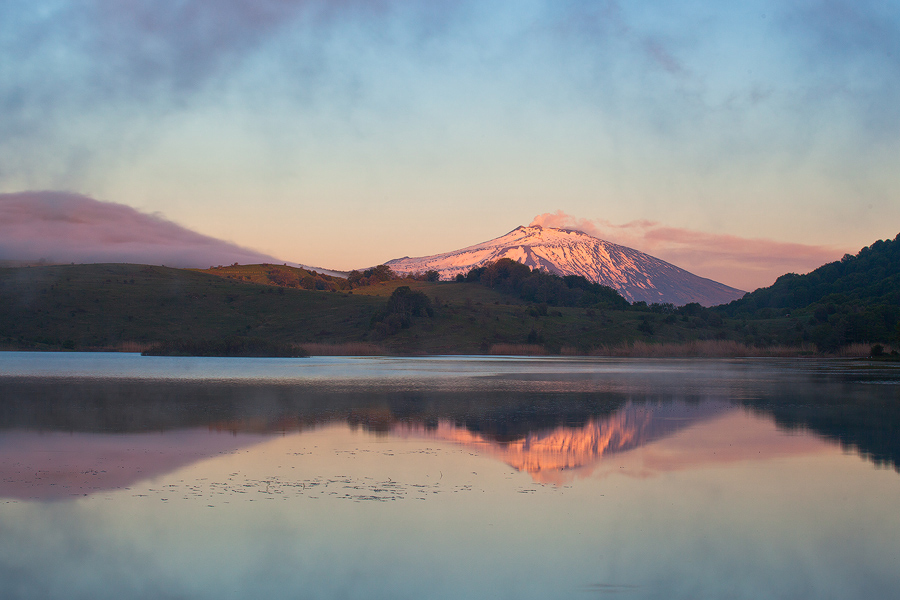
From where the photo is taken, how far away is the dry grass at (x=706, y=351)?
69.4 meters

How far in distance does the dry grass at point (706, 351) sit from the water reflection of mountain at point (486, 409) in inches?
1647

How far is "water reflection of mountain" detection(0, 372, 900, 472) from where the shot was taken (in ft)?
45.5

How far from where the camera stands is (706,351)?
7150 cm

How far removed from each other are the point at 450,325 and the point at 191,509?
6926cm

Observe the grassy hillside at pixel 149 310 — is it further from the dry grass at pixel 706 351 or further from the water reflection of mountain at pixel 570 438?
the water reflection of mountain at pixel 570 438

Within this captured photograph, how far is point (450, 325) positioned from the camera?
77375 mm

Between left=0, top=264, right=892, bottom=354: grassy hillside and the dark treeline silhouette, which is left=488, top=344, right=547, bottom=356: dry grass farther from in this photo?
the dark treeline silhouette

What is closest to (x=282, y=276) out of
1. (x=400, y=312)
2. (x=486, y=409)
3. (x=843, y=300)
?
(x=400, y=312)

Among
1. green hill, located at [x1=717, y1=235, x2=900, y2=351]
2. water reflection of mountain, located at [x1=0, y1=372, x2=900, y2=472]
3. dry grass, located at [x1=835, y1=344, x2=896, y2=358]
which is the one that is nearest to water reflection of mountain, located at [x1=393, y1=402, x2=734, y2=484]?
water reflection of mountain, located at [x1=0, y1=372, x2=900, y2=472]

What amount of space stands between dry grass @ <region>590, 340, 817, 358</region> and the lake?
53676 mm

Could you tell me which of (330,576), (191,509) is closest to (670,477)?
(330,576)

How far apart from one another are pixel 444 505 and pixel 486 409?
10.1 meters

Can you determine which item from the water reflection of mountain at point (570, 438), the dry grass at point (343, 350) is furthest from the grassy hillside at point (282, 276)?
the water reflection of mountain at point (570, 438)

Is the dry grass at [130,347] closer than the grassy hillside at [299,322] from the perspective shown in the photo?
Yes
